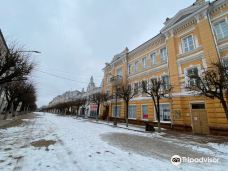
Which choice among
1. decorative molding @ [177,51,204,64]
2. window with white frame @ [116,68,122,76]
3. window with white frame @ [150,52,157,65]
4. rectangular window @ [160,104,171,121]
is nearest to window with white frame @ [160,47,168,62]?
window with white frame @ [150,52,157,65]

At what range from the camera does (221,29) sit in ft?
45.9

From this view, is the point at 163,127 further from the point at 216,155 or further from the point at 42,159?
the point at 42,159

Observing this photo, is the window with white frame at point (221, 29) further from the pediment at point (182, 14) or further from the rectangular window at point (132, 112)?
the rectangular window at point (132, 112)

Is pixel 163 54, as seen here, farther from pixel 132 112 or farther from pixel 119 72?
pixel 119 72

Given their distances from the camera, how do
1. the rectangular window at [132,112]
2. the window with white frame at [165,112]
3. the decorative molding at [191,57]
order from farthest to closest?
1. the rectangular window at [132,112]
2. the window with white frame at [165,112]
3. the decorative molding at [191,57]

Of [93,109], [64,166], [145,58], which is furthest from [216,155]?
[93,109]

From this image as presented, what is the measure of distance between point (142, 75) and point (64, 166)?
1919cm

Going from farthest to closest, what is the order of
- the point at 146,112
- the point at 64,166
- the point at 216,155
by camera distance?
the point at 146,112
the point at 216,155
the point at 64,166

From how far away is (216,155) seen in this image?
22.4 ft

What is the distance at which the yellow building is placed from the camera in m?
13.5

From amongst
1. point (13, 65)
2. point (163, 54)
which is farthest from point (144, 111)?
point (13, 65)

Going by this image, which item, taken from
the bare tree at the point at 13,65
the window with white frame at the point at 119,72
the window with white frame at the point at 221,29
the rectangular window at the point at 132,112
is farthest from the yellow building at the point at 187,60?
the bare tree at the point at 13,65

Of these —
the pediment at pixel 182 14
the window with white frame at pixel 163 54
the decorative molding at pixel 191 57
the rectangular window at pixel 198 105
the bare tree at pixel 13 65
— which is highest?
the pediment at pixel 182 14

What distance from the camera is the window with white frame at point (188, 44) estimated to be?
1605cm
